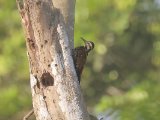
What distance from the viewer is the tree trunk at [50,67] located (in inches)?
51.9

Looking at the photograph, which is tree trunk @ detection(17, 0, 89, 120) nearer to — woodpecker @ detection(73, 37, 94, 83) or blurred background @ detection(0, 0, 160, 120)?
woodpecker @ detection(73, 37, 94, 83)

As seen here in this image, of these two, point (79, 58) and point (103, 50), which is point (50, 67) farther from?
point (103, 50)

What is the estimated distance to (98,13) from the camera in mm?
4547

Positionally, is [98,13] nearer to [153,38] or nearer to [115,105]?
[153,38]

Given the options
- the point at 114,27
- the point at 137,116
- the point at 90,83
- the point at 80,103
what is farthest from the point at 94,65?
the point at 80,103

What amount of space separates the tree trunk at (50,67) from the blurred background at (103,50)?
1870mm

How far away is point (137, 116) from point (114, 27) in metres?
2.41

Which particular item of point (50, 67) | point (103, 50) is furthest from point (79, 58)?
point (103, 50)

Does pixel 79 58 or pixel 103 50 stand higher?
pixel 79 58

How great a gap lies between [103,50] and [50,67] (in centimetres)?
347

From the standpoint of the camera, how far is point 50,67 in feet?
4.35

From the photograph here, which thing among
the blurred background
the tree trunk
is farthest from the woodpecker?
the blurred background

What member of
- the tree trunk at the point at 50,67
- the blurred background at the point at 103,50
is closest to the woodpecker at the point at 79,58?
the tree trunk at the point at 50,67

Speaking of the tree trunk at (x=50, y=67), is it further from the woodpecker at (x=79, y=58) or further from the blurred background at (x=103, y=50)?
the blurred background at (x=103, y=50)
